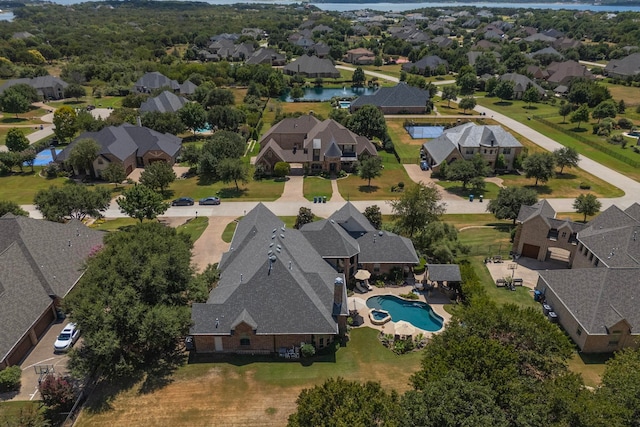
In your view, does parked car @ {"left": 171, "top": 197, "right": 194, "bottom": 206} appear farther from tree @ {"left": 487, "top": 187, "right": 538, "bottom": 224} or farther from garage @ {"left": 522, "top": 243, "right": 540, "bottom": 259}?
garage @ {"left": 522, "top": 243, "right": 540, "bottom": 259}

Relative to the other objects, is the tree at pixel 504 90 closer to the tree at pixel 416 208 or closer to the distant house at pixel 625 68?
the distant house at pixel 625 68

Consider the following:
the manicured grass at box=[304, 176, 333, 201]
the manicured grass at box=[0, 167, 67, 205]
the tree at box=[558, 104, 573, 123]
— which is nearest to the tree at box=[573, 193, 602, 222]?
the manicured grass at box=[304, 176, 333, 201]

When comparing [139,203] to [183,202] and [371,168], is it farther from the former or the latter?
[371,168]

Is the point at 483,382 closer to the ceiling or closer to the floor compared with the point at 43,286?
closer to the ceiling

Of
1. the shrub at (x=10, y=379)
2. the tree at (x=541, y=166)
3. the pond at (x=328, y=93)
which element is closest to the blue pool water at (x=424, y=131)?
the tree at (x=541, y=166)

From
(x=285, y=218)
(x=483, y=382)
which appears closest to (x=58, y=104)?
(x=285, y=218)

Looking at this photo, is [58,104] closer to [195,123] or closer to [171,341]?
[195,123]
